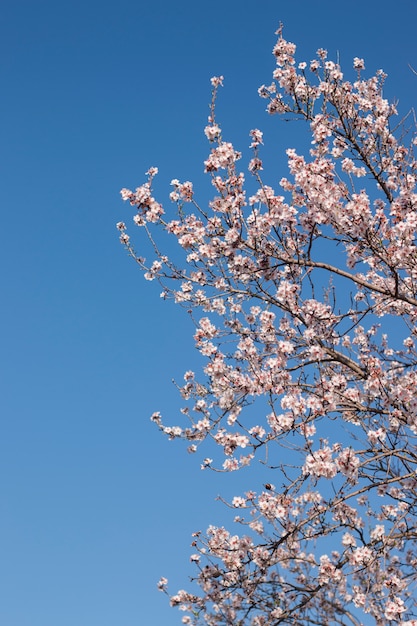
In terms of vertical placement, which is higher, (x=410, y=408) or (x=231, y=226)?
(x=231, y=226)

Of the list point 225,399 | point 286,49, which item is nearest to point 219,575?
point 225,399

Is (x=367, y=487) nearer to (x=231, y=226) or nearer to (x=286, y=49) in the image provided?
(x=231, y=226)

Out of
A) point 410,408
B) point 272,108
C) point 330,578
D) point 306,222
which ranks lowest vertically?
point 330,578

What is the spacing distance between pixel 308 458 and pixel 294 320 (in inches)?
67.7

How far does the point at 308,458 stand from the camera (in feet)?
18.4

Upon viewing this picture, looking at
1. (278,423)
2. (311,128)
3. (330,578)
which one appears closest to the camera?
(278,423)

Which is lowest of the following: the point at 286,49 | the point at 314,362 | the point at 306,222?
the point at 314,362

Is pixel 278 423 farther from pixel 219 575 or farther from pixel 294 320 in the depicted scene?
pixel 219 575

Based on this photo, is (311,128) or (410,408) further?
(311,128)

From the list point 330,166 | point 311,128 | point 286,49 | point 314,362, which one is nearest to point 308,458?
point 314,362

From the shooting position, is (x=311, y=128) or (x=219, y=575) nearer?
(x=219, y=575)

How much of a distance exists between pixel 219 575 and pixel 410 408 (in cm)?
264

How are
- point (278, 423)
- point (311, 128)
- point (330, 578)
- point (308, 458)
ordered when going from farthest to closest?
point (311, 128), point (330, 578), point (278, 423), point (308, 458)

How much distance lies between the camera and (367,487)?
6.36 m
